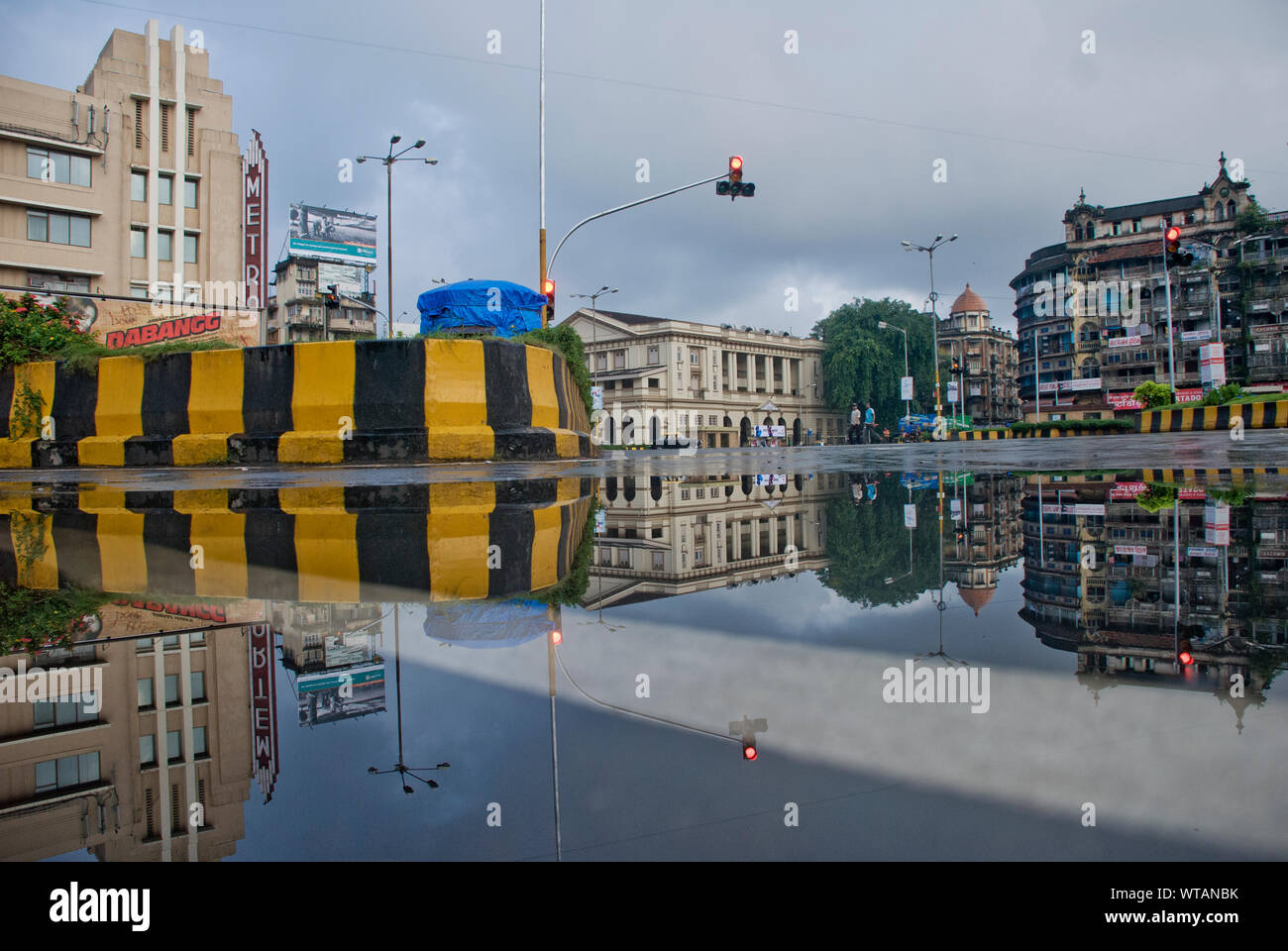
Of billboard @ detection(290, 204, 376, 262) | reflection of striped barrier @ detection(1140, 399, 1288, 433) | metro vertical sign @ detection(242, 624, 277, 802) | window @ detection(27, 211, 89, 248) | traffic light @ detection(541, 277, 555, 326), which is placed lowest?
metro vertical sign @ detection(242, 624, 277, 802)

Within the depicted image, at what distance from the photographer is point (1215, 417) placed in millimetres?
23297

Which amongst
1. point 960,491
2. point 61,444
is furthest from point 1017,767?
point 61,444

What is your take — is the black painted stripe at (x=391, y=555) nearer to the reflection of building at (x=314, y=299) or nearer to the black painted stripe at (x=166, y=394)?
the black painted stripe at (x=166, y=394)

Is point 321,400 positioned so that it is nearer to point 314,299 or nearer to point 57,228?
point 57,228

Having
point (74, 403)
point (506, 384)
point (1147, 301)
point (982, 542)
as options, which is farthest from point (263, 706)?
point (1147, 301)

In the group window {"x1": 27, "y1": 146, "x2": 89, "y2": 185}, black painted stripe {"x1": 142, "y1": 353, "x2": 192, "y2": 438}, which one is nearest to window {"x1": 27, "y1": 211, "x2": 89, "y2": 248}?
window {"x1": 27, "y1": 146, "x2": 89, "y2": 185}

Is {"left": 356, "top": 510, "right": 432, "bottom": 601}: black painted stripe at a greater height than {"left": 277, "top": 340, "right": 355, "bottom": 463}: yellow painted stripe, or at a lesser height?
lesser

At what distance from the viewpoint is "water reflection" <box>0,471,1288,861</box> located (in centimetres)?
111

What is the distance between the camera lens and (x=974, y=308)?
4316 inches

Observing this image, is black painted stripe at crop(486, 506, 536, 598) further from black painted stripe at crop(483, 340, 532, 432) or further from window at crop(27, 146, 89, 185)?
window at crop(27, 146, 89, 185)

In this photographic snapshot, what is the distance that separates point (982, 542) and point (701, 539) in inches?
51.4

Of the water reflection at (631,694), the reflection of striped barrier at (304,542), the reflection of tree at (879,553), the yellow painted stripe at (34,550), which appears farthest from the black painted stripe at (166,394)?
the reflection of tree at (879,553)

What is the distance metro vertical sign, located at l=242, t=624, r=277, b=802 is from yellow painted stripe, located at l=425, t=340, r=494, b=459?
25.4ft
